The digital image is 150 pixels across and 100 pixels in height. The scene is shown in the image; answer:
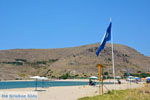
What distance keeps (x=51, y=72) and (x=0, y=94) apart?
125 metres

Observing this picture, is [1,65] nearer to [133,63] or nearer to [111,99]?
[133,63]

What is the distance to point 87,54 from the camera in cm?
14450

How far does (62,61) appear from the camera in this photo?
14838 cm

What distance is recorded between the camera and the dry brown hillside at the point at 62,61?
432 ft

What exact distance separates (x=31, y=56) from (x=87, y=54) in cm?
4378

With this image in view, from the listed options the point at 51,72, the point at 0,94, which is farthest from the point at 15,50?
the point at 0,94

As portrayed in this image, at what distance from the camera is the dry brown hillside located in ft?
432

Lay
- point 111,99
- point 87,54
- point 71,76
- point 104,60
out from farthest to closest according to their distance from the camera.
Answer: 1. point 87,54
2. point 104,60
3. point 71,76
4. point 111,99

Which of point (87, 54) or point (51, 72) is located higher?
point (87, 54)

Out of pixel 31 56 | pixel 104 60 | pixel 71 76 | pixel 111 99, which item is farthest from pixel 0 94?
pixel 31 56

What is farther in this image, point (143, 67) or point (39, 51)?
point (39, 51)

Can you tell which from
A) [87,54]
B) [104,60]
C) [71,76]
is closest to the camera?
[71,76]

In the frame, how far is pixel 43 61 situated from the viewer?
542ft

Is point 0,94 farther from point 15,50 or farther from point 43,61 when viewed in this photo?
point 15,50
